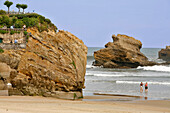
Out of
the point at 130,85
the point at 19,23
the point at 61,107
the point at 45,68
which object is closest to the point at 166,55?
the point at 130,85

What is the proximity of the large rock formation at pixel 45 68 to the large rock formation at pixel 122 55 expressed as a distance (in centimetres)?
4610

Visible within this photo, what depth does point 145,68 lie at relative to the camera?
7000 centimetres

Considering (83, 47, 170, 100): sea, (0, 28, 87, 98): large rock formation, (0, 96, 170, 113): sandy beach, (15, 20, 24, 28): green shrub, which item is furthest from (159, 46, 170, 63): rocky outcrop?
(0, 96, 170, 113): sandy beach

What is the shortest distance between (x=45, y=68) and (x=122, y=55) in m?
48.5

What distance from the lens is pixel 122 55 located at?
70.4 meters

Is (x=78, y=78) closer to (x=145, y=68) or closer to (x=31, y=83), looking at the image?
(x=31, y=83)

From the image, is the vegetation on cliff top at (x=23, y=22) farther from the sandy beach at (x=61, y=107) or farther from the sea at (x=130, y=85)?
the sandy beach at (x=61, y=107)

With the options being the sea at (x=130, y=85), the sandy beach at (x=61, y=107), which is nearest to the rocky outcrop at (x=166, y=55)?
the sea at (x=130, y=85)

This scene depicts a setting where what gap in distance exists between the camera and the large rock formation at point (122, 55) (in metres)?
70.6

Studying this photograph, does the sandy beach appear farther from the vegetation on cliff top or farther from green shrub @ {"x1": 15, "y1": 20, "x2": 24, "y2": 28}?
green shrub @ {"x1": 15, "y1": 20, "x2": 24, "y2": 28}

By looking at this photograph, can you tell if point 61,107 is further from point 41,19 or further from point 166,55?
point 166,55

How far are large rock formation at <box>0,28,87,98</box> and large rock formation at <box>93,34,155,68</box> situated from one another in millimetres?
46095

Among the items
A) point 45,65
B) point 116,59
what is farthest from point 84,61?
point 116,59

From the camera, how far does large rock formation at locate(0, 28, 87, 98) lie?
2317cm
